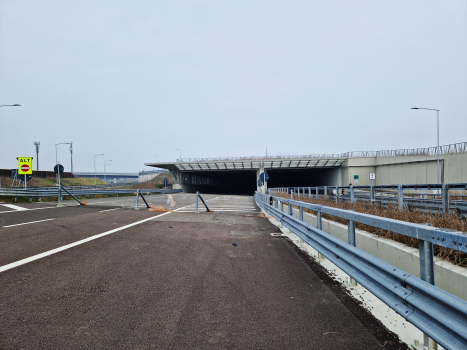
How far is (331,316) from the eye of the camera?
3666 millimetres

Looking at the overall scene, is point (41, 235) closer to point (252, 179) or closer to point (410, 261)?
point (410, 261)

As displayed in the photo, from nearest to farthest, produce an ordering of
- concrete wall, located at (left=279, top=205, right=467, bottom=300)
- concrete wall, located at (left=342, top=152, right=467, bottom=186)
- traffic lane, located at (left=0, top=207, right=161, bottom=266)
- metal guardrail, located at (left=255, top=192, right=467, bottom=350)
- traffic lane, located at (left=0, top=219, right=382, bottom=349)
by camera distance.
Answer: metal guardrail, located at (left=255, top=192, right=467, bottom=350)
traffic lane, located at (left=0, top=219, right=382, bottom=349)
concrete wall, located at (left=279, top=205, right=467, bottom=300)
traffic lane, located at (left=0, top=207, right=161, bottom=266)
concrete wall, located at (left=342, top=152, right=467, bottom=186)

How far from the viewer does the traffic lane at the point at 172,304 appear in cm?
312

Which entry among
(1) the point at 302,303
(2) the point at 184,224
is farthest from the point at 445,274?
(2) the point at 184,224

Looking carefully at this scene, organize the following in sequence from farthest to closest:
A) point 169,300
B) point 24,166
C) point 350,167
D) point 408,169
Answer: point 350,167
point 408,169
point 24,166
point 169,300

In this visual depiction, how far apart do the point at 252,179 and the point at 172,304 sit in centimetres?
9522

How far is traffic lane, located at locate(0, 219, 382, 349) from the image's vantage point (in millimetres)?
3115

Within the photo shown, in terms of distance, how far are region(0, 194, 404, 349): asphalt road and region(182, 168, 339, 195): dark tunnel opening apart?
200 feet

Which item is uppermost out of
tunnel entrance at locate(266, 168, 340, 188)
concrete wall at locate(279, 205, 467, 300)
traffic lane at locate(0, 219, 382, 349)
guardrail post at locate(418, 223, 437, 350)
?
tunnel entrance at locate(266, 168, 340, 188)

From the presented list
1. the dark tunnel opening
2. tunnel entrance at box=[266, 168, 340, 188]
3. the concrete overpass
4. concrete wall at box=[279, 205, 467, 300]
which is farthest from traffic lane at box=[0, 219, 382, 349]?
the dark tunnel opening

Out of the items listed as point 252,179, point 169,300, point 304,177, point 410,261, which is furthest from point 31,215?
point 252,179

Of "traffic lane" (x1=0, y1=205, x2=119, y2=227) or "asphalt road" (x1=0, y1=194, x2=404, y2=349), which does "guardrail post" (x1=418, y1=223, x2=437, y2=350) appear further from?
"traffic lane" (x1=0, y1=205, x2=119, y2=227)

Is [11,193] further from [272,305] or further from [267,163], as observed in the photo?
[267,163]

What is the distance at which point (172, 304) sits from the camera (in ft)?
13.0
